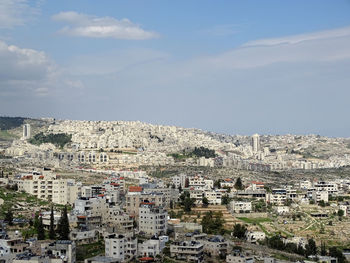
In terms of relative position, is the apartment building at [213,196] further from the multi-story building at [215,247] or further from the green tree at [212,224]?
the multi-story building at [215,247]

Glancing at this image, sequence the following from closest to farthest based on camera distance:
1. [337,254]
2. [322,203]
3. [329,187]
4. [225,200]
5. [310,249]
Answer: [337,254]
[310,249]
[225,200]
[322,203]
[329,187]

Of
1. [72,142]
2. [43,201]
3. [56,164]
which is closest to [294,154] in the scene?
[72,142]

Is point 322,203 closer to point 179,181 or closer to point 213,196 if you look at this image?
point 213,196

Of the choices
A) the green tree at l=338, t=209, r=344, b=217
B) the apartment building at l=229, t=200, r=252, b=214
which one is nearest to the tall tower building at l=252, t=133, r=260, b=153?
the green tree at l=338, t=209, r=344, b=217

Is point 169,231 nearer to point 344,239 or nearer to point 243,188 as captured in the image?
point 344,239

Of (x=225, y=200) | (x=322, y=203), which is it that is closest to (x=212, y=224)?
(x=225, y=200)

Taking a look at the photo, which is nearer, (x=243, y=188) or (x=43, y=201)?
(x=43, y=201)
